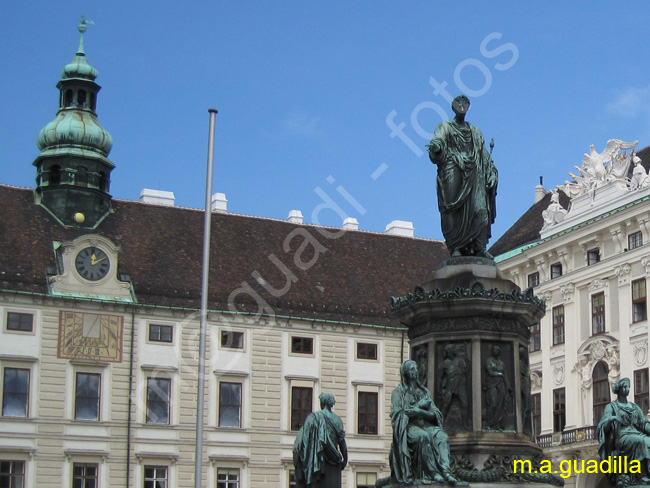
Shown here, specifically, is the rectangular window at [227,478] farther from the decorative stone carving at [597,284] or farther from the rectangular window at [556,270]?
the decorative stone carving at [597,284]

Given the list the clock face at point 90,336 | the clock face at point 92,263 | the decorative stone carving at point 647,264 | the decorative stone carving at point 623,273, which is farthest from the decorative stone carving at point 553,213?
the clock face at point 92,263

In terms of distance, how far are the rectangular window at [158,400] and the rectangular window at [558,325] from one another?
52.0 ft

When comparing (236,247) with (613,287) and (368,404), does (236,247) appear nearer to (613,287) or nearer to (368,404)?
(368,404)

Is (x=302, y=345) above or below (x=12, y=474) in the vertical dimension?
above

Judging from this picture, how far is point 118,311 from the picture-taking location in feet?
159

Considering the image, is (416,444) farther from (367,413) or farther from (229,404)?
(367,413)

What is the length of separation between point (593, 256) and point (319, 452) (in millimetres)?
33861

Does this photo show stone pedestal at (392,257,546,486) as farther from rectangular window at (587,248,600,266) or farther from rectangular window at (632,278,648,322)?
rectangular window at (587,248,600,266)

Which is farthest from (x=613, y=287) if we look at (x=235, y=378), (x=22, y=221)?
(x=22, y=221)

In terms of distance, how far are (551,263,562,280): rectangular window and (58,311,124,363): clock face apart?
1785 centimetres

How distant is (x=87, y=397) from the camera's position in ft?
156

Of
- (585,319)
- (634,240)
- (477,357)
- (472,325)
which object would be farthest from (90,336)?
(477,357)

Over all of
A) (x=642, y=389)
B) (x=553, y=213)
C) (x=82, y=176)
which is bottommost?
(x=642, y=389)

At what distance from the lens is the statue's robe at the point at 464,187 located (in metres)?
16.6
